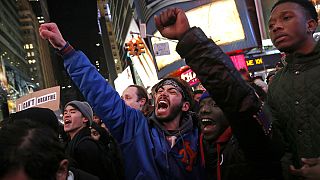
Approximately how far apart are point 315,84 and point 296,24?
0.48m

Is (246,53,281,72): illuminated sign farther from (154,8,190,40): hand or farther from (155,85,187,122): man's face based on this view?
(154,8,190,40): hand

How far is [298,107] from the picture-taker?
8.32 feet

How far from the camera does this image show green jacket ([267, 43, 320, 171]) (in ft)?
8.11

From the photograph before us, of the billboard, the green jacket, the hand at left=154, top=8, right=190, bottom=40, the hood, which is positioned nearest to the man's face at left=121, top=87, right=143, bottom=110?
the billboard

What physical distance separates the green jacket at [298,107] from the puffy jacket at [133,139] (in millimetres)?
998

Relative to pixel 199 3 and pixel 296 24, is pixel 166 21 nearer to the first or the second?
pixel 296 24

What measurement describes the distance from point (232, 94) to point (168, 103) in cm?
167

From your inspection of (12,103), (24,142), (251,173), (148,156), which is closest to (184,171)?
(148,156)

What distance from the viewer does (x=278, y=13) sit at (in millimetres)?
2707

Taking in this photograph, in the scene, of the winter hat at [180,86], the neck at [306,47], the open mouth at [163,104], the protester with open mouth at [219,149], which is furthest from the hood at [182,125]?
the neck at [306,47]

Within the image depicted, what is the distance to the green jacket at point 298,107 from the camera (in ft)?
8.11

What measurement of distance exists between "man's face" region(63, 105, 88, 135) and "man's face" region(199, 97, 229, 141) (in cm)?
267

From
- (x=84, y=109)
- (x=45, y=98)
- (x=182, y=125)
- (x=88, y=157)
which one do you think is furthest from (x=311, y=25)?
(x=45, y=98)

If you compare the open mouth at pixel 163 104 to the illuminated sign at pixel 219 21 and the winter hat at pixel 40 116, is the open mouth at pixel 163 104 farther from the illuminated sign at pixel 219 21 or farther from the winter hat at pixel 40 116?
the illuminated sign at pixel 219 21
